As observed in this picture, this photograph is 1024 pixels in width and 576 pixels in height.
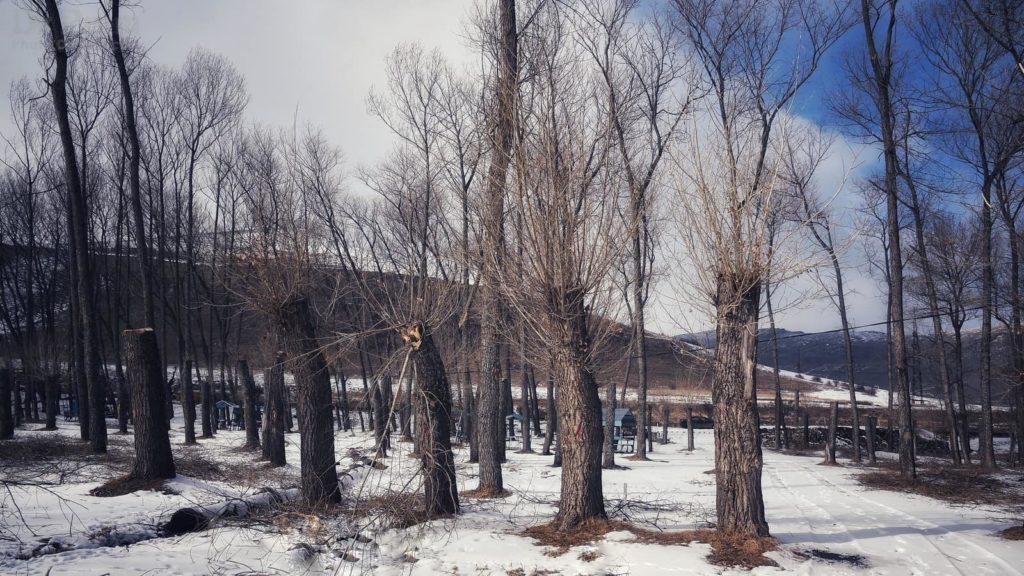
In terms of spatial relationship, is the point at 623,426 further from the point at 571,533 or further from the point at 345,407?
the point at 571,533

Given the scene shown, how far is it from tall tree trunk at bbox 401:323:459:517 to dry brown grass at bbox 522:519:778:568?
1377 millimetres

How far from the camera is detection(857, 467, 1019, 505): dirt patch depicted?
11648 millimetres

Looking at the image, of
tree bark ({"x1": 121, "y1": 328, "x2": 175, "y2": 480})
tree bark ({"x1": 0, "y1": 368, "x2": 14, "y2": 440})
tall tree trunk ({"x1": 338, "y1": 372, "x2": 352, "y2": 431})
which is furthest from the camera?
tall tree trunk ({"x1": 338, "y1": 372, "x2": 352, "y2": 431})

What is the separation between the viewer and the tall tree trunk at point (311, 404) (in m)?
9.09

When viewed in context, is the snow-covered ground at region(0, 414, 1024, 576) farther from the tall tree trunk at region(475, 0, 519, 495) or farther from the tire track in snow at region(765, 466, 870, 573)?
the tall tree trunk at region(475, 0, 519, 495)

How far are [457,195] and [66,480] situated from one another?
760 centimetres

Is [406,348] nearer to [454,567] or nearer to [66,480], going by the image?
[454,567]

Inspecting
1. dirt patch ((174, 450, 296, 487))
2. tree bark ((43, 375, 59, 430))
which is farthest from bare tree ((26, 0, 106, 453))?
tree bark ((43, 375, 59, 430))

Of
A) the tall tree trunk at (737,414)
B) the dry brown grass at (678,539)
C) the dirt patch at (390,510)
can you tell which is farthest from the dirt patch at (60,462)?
the tall tree trunk at (737,414)

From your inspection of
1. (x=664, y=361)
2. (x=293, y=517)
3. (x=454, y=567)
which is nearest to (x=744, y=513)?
(x=454, y=567)

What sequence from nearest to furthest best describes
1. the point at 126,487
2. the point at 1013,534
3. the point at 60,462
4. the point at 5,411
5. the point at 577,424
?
1. the point at 577,424
2. the point at 1013,534
3. the point at 126,487
4. the point at 60,462
5. the point at 5,411

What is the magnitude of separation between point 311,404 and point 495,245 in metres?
3.89

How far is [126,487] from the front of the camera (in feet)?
29.9

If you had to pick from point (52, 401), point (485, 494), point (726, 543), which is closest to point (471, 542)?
point (726, 543)
